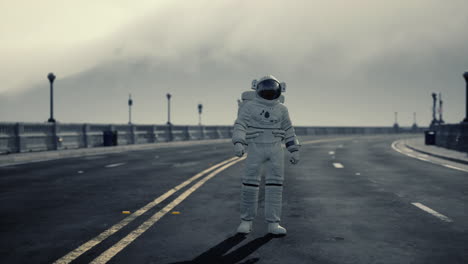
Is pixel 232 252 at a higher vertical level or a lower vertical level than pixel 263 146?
lower

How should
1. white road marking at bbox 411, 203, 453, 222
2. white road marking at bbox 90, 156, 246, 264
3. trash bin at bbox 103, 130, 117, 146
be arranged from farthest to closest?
trash bin at bbox 103, 130, 117, 146 < white road marking at bbox 411, 203, 453, 222 < white road marking at bbox 90, 156, 246, 264

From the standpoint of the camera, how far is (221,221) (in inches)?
290

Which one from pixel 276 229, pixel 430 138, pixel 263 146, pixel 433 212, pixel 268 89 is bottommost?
pixel 433 212

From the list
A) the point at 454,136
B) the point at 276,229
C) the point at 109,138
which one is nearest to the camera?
the point at 276,229

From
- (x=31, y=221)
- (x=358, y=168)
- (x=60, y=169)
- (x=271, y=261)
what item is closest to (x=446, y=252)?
(x=271, y=261)

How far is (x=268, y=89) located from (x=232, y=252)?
2.13 metres

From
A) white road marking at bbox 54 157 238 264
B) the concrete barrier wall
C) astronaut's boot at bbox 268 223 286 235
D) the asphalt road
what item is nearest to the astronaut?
astronaut's boot at bbox 268 223 286 235

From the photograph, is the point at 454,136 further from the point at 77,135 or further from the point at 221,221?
the point at 221,221

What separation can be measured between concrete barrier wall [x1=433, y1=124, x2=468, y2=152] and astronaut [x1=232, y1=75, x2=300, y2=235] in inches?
801

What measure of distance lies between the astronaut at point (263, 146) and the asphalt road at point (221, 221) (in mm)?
276

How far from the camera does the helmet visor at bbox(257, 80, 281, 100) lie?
664 centimetres

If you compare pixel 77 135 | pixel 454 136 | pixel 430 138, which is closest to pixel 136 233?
pixel 77 135

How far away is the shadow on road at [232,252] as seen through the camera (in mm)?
5189

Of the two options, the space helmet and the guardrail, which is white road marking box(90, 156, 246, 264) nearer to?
the space helmet
